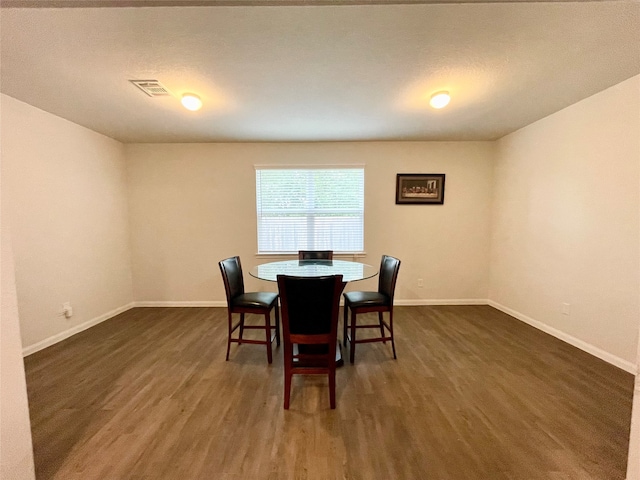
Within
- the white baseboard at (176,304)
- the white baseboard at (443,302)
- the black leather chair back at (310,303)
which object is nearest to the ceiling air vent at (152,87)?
the black leather chair back at (310,303)

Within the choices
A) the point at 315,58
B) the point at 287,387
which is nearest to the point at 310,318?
the point at 287,387

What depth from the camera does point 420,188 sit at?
12.9 ft

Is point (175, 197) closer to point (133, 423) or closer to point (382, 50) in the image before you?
point (133, 423)

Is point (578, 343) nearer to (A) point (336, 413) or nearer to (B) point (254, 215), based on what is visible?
(A) point (336, 413)

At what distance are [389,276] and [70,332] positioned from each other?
3593 mm

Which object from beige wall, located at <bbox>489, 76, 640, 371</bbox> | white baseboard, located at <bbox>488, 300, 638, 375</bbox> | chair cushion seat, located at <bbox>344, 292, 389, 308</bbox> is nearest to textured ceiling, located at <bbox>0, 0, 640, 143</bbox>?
beige wall, located at <bbox>489, 76, 640, 371</bbox>

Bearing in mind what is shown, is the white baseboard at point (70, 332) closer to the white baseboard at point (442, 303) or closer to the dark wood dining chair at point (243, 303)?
the white baseboard at point (442, 303)

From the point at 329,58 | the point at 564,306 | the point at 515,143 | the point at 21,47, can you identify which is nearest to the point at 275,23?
the point at 329,58

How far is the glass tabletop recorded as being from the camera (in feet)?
7.99

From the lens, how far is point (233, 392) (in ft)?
6.57

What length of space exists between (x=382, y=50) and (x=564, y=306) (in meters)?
3.11

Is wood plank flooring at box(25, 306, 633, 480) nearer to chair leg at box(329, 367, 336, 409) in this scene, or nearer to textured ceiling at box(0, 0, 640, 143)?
chair leg at box(329, 367, 336, 409)

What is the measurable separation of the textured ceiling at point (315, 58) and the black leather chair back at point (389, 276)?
1.57 meters

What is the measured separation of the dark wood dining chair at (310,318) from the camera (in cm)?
178
